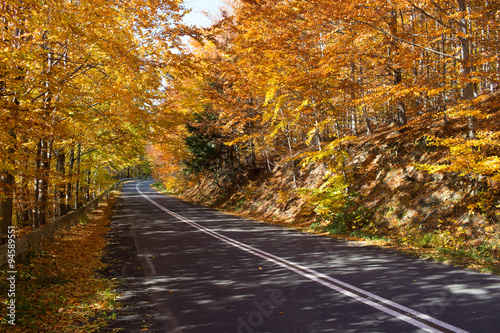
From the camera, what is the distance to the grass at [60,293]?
14.6 ft

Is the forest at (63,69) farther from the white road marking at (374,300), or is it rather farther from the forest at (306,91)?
the white road marking at (374,300)

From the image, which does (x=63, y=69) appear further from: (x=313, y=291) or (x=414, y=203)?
(x=414, y=203)

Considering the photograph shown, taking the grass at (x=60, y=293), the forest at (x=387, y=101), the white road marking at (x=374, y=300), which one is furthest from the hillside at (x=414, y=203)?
the grass at (x=60, y=293)

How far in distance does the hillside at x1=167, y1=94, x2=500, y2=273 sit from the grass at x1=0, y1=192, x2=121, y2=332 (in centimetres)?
708

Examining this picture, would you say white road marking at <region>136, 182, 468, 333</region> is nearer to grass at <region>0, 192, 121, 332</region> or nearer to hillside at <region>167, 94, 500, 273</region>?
hillside at <region>167, 94, 500, 273</region>

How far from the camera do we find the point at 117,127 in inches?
406

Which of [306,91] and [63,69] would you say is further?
[306,91]

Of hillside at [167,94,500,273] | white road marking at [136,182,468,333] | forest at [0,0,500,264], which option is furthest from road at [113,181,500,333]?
forest at [0,0,500,264]

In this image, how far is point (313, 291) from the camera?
523 centimetres

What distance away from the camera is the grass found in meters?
4.47

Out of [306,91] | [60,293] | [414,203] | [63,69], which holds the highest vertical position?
[306,91]

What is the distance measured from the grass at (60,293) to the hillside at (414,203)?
23.2 ft

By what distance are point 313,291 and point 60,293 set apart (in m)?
4.61

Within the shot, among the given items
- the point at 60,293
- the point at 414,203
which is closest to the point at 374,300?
the point at 60,293
